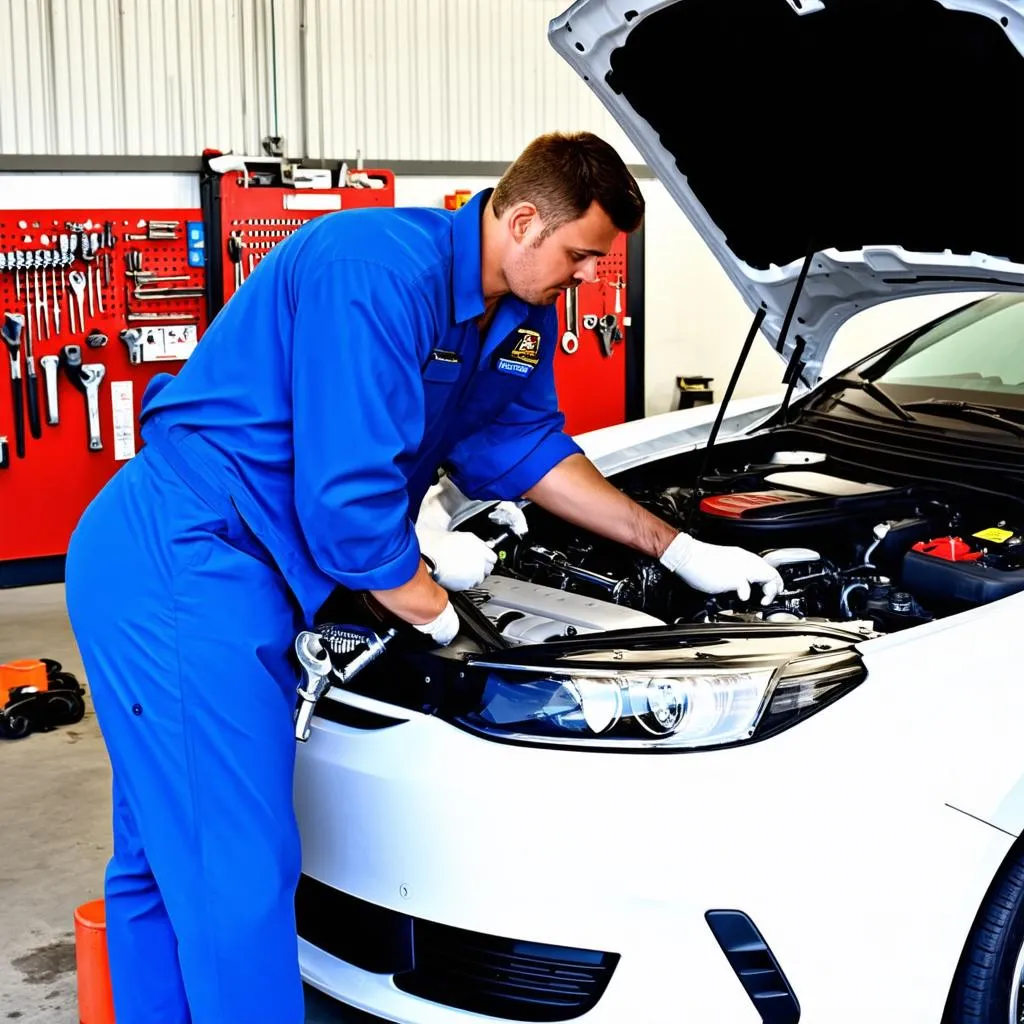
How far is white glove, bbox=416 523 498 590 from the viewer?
81.9 inches

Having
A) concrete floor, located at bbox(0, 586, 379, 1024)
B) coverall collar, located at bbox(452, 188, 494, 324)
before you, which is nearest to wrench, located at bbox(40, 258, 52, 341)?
concrete floor, located at bbox(0, 586, 379, 1024)

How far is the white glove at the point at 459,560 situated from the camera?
2080 millimetres

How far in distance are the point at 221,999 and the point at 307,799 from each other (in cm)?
29

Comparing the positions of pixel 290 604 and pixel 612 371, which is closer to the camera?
pixel 290 604

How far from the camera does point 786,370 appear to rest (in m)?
2.79

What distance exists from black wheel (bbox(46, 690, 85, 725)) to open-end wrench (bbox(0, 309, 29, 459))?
184 cm

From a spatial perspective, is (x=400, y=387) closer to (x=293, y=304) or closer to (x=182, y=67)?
(x=293, y=304)

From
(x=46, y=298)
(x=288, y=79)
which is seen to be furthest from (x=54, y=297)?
(x=288, y=79)

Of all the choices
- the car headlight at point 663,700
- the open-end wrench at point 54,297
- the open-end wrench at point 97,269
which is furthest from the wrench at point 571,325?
the car headlight at point 663,700

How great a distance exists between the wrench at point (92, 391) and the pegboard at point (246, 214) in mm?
538

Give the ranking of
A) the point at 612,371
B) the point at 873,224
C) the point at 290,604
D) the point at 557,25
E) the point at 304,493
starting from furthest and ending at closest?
the point at 612,371 → the point at 873,224 → the point at 557,25 → the point at 290,604 → the point at 304,493

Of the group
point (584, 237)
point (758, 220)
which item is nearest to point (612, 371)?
point (758, 220)

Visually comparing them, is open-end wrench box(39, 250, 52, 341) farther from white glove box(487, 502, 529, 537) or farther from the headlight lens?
the headlight lens

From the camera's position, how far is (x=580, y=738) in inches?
66.8
